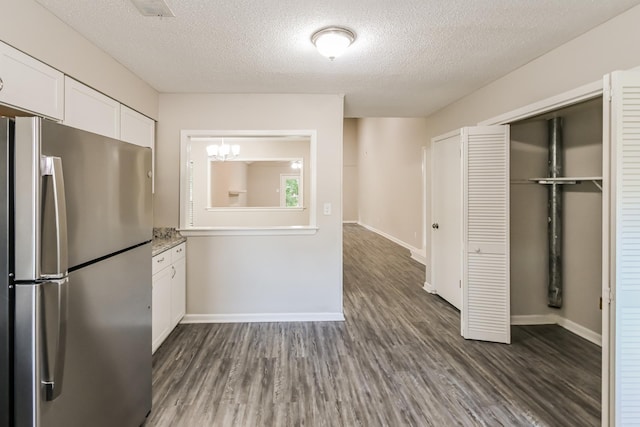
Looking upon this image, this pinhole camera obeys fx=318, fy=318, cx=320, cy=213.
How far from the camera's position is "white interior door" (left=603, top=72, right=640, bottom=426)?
159cm

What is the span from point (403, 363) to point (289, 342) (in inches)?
41.5

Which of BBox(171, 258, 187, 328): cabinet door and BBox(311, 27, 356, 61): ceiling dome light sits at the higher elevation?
BBox(311, 27, 356, 61): ceiling dome light

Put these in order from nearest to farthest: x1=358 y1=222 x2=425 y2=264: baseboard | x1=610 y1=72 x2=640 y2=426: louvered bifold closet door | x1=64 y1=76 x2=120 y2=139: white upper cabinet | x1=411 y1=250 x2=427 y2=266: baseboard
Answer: x1=610 y1=72 x2=640 y2=426: louvered bifold closet door
x1=64 y1=76 x2=120 y2=139: white upper cabinet
x1=411 y1=250 x2=427 y2=266: baseboard
x1=358 y1=222 x2=425 y2=264: baseboard

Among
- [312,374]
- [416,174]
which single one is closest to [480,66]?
[312,374]

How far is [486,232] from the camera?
9.95 feet

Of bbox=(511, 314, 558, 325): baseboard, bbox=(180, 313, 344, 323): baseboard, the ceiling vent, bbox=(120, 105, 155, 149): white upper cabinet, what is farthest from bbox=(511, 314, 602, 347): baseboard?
bbox=(120, 105, 155, 149): white upper cabinet

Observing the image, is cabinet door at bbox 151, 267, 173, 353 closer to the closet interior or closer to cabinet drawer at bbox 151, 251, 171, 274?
cabinet drawer at bbox 151, 251, 171, 274

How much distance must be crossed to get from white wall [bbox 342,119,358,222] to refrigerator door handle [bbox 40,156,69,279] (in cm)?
1221

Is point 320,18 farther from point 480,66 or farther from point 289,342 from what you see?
point 289,342

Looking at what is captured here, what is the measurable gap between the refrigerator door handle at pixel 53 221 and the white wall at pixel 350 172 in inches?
481

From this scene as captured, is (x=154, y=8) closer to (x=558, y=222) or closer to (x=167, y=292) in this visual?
(x=167, y=292)

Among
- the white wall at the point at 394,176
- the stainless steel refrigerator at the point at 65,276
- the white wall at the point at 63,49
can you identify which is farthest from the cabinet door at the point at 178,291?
the white wall at the point at 394,176

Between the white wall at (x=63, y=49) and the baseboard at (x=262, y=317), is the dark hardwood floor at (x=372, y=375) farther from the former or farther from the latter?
the white wall at (x=63, y=49)

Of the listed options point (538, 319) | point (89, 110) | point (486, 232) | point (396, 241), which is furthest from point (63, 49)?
point (396, 241)
